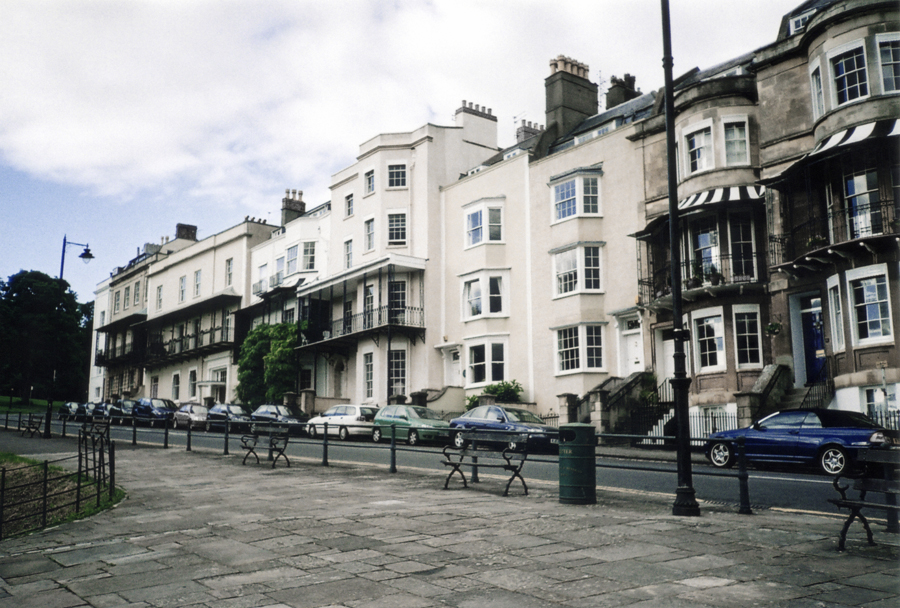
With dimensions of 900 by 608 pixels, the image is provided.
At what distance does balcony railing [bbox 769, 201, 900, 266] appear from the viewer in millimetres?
20438

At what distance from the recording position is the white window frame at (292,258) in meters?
44.4

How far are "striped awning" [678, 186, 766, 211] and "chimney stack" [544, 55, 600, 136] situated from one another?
11.3 metres

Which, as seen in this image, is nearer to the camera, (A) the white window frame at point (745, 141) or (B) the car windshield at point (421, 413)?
(A) the white window frame at point (745, 141)

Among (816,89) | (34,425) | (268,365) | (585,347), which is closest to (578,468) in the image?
(816,89)

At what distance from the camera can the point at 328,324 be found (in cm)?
4091

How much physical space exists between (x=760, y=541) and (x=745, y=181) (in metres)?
18.9

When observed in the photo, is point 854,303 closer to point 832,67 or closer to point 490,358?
point 832,67

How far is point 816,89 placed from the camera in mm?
22938

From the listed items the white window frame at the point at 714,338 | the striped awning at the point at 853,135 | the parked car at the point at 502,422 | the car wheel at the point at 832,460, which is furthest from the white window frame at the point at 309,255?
the car wheel at the point at 832,460

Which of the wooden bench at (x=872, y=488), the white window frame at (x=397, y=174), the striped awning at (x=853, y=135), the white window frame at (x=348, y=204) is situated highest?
the white window frame at (x=397, y=174)

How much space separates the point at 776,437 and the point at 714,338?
8.28 meters

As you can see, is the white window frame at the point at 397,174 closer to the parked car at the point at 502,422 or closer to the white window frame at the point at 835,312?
the parked car at the point at 502,422

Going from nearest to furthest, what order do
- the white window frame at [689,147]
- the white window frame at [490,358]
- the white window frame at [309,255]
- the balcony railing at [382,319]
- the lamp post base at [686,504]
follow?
1. the lamp post base at [686,504]
2. the white window frame at [689,147]
3. the white window frame at [490,358]
4. the balcony railing at [382,319]
5. the white window frame at [309,255]

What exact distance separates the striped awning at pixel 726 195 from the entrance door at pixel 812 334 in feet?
11.2
